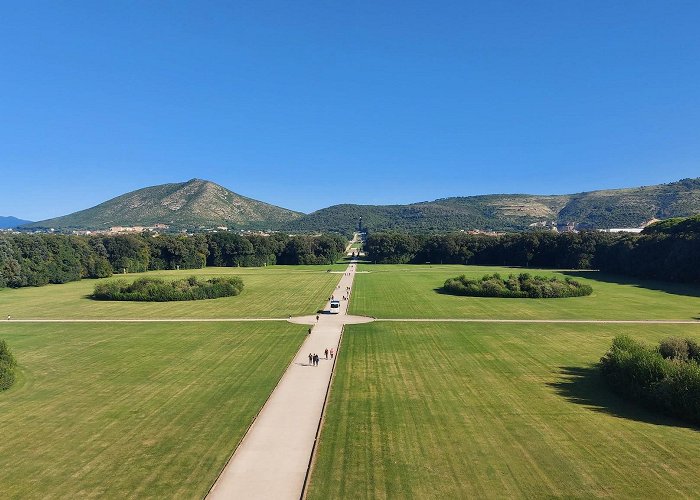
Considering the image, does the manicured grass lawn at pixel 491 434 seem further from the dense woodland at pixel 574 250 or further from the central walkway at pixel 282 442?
the dense woodland at pixel 574 250

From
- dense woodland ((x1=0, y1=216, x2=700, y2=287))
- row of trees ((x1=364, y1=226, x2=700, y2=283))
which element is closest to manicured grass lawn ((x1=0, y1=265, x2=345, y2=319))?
dense woodland ((x1=0, y1=216, x2=700, y2=287))

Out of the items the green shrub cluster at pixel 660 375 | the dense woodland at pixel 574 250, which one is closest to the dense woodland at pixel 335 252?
the dense woodland at pixel 574 250

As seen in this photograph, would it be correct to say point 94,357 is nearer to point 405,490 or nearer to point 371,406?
point 371,406

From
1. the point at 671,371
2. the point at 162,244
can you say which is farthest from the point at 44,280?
the point at 671,371

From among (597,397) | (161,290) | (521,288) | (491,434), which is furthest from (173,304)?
(597,397)

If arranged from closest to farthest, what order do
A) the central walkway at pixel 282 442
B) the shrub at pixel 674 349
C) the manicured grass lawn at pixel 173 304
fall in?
the central walkway at pixel 282 442 < the shrub at pixel 674 349 < the manicured grass lawn at pixel 173 304

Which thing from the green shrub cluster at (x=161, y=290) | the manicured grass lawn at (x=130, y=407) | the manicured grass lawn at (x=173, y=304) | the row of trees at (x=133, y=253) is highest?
the row of trees at (x=133, y=253)
